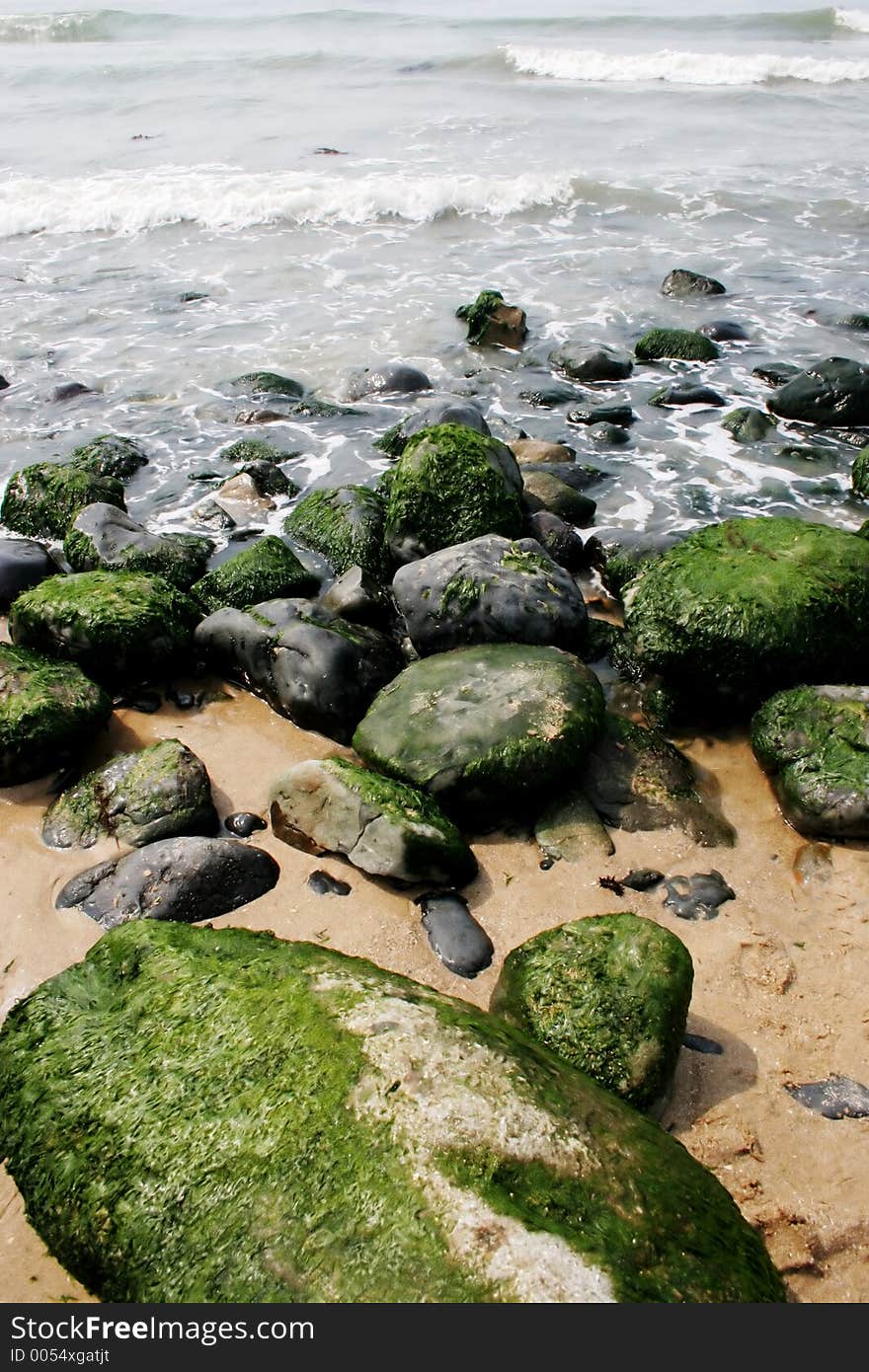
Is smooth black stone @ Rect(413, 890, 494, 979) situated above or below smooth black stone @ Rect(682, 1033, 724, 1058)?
above

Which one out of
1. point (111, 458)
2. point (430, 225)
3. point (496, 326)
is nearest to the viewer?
point (111, 458)

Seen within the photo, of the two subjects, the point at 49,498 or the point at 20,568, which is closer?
the point at 20,568

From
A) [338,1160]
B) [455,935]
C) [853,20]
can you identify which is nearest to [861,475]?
[455,935]

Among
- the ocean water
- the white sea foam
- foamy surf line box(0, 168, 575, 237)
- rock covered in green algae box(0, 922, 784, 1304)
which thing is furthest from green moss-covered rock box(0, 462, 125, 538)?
the white sea foam

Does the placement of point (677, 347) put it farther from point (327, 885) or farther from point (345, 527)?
point (327, 885)

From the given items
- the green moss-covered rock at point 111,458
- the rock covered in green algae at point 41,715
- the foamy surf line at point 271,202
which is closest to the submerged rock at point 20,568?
the rock covered in green algae at point 41,715

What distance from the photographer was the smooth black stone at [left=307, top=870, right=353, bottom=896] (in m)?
4.09

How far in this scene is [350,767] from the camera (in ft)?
14.3

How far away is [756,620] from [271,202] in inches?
489

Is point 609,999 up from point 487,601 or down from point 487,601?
down

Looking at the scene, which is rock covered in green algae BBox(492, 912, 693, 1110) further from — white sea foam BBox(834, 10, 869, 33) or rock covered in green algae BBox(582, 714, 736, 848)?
white sea foam BBox(834, 10, 869, 33)

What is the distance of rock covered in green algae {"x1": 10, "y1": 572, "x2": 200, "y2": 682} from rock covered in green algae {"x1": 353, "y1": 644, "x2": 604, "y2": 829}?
1374 mm

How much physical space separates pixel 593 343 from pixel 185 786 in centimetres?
718

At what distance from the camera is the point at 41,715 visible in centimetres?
466
